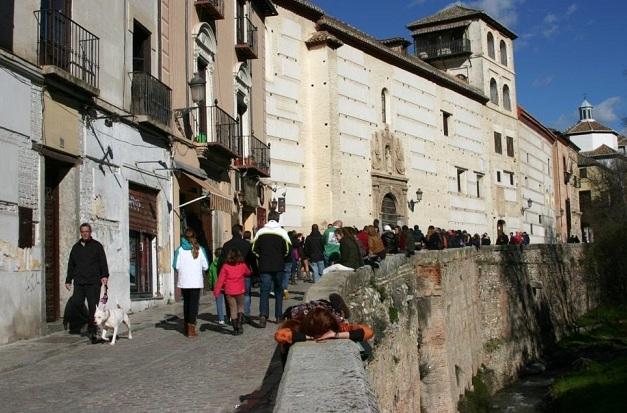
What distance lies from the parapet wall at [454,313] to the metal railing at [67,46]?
552cm

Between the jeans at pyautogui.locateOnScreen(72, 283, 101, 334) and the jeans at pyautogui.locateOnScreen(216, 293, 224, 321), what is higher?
the jeans at pyautogui.locateOnScreen(72, 283, 101, 334)

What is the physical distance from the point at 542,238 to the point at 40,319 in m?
42.8

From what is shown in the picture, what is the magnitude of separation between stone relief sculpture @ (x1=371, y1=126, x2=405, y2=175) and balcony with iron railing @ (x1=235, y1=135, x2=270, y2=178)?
8799mm

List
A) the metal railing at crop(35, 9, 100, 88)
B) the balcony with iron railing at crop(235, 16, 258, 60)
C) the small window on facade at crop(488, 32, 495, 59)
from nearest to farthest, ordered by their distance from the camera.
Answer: the metal railing at crop(35, 9, 100, 88)
the balcony with iron railing at crop(235, 16, 258, 60)
the small window on facade at crop(488, 32, 495, 59)

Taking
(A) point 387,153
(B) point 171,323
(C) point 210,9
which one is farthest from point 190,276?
(A) point 387,153

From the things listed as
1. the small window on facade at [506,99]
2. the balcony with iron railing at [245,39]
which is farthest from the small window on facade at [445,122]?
the balcony with iron railing at [245,39]

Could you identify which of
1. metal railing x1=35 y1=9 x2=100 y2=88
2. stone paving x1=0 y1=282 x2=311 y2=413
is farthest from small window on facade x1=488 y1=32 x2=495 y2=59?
stone paving x1=0 y1=282 x2=311 y2=413

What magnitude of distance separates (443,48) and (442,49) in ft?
0.26

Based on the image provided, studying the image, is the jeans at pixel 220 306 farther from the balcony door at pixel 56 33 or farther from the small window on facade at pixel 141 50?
the small window on facade at pixel 141 50

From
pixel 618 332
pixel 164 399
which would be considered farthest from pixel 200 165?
pixel 618 332

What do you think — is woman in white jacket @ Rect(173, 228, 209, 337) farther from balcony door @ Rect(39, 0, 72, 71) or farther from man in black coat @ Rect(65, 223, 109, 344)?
balcony door @ Rect(39, 0, 72, 71)

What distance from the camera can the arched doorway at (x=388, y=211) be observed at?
103 feet

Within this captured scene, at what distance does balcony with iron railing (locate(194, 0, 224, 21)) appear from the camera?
17562 mm

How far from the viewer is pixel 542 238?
4897 cm
